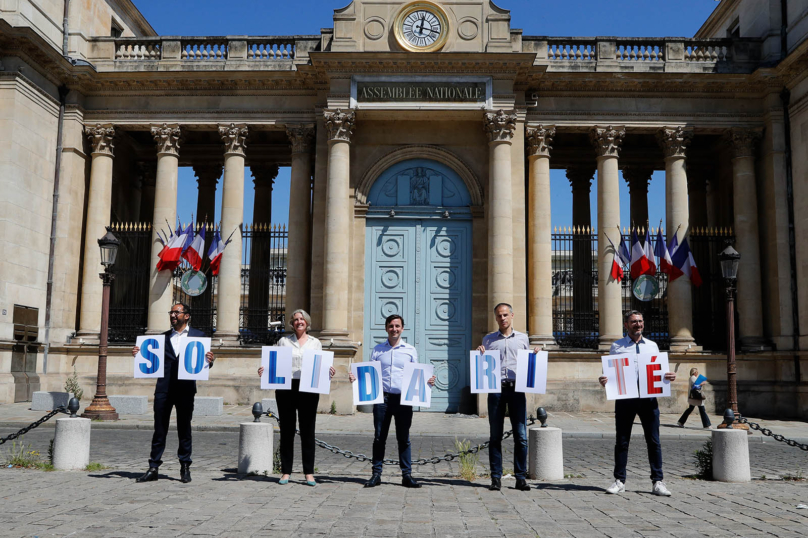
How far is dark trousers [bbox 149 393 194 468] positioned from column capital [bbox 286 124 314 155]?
53.9 ft

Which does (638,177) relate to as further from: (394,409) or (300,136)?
(394,409)

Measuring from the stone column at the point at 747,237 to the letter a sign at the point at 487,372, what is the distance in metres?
17.1

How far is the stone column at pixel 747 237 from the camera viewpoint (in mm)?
24219

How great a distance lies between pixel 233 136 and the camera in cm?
2542

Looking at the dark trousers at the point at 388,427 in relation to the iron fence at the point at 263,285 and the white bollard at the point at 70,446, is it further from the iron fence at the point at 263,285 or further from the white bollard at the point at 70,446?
the iron fence at the point at 263,285

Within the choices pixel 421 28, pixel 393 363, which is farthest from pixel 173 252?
pixel 393 363

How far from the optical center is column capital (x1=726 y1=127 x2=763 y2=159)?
24906mm

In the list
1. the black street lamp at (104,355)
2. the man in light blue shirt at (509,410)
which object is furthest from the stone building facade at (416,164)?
the man in light blue shirt at (509,410)

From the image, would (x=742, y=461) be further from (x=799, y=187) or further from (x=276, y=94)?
(x=276, y=94)

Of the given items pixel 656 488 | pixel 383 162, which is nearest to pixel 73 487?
pixel 656 488

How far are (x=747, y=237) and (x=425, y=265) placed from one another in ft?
33.8

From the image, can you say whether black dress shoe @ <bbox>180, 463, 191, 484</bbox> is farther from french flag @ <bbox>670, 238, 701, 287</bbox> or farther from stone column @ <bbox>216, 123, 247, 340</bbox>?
french flag @ <bbox>670, 238, 701, 287</bbox>

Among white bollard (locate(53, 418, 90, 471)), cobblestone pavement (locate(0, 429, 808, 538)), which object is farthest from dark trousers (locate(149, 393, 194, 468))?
white bollard (locate(53, 418, 90, 471))

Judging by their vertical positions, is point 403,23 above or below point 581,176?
above
